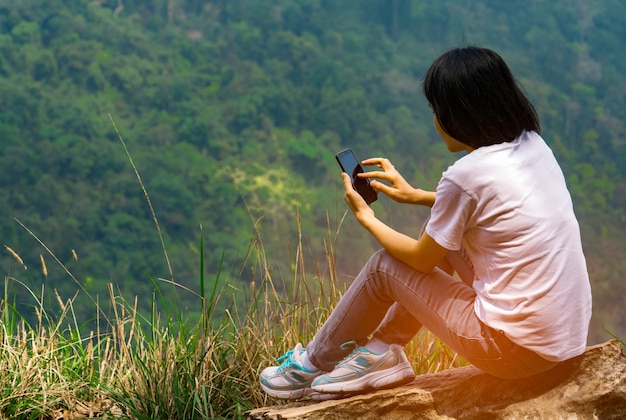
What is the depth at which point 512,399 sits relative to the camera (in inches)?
65.4

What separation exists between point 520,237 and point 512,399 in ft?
1.22

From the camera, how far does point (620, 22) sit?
3497 centimetres

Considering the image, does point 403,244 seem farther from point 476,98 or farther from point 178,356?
point 178,356

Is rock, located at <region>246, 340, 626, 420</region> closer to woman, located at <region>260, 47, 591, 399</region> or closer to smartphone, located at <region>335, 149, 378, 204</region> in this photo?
woman, located at <region>260, 47, 591, 399</region>

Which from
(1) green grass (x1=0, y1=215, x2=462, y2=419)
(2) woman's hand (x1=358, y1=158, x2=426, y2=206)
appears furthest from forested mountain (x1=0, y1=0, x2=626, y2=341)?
(2) woman's hand (x1=358, y1=158, x2=426, y2=206)

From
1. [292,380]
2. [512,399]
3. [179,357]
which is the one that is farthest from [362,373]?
[179,357]

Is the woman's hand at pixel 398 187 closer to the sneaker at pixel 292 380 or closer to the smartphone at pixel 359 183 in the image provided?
the smartphone at pixel 359 183

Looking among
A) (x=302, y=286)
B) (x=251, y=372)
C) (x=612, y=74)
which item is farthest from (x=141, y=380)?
(x=612, y=74)

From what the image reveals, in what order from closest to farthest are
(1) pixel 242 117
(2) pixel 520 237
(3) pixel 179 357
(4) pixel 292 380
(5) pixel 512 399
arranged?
(2) pixel 520 237 → (5) pixel 512 399 → (4) pixel 292 380 → (3) pixel 179 357 → (1) pixel 242 117

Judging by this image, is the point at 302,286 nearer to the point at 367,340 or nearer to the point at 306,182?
the point at 367,340

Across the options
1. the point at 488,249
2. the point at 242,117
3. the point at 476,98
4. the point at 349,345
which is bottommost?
the point at 242,117

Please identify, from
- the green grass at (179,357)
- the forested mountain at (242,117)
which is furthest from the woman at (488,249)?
the forested mountain at (242,117)

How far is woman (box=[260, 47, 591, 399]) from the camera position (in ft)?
4.90

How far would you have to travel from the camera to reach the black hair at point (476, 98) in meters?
1.54
